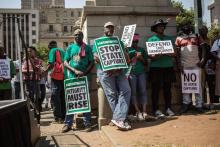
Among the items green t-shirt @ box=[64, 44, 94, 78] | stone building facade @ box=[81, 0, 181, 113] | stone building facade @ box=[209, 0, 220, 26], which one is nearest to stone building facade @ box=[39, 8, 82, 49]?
stone building facade @ box=[209, 0, 220, 26]

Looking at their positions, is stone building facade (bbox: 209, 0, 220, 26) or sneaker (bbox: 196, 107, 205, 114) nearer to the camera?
sneaker (bbox: 196, 107, 205, 114)

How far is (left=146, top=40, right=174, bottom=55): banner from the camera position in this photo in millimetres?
9266

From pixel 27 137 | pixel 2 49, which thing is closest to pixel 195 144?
pixel 27 137

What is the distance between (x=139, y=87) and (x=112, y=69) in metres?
1.10

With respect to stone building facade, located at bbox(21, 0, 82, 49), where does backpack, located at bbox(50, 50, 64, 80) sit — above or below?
below

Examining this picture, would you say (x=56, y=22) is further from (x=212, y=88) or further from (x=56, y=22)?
(x=212, y=88)

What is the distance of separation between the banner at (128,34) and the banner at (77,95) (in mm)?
1167

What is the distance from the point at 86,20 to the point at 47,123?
8.78 feet

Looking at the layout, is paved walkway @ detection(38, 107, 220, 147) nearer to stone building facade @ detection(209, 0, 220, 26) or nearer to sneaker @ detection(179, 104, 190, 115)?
sneaker @ detection(179, 104, 190, 115)

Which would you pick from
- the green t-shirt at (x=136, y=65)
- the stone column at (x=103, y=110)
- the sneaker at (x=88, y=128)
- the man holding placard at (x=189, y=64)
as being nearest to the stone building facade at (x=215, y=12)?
the man holding placard at (x=189, y=64)

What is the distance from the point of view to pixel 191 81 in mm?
9531

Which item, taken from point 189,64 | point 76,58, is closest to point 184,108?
point 189,64

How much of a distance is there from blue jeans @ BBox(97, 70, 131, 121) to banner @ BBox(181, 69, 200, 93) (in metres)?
1.78

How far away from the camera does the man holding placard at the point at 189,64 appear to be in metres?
9.49
